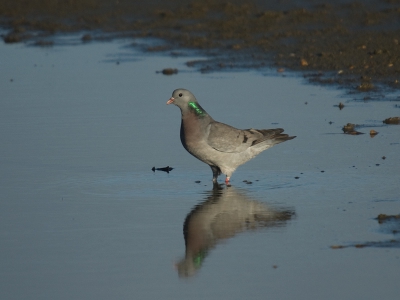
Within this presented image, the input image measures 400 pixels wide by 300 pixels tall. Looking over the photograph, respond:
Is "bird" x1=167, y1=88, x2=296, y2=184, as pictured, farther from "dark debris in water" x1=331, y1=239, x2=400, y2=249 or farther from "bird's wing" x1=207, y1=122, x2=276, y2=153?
"dark debris in water" x1=331, y1=239, x2=400, y2=249

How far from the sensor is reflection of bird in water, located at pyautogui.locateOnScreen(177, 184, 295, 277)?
693 centimetres

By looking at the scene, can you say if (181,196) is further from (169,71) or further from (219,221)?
(169,71)

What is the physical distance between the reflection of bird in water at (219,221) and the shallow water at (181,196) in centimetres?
2

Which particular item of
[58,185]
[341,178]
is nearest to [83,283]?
[58,185]

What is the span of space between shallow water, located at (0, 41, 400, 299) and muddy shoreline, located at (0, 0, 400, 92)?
1061 mm

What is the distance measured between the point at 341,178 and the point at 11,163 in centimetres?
368

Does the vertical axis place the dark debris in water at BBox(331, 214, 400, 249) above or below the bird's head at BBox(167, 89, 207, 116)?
below

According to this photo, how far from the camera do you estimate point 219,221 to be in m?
7.86

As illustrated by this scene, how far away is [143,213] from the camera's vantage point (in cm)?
812

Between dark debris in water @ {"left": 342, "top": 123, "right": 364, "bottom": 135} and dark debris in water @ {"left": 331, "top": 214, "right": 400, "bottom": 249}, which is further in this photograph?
dark debris in water @ {"left": 342, "top": 123, "right": 364, "bottom": 135}

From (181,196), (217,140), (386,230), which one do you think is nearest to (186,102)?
(217,140)

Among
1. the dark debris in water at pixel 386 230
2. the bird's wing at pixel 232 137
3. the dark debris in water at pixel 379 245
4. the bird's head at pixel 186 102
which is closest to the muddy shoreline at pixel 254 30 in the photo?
the bird's wing at pixel 232 137

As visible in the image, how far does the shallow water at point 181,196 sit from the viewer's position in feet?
20.7

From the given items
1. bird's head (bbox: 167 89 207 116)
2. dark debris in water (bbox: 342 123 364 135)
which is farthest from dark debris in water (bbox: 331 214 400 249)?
dark debris in water (bbox: 342 123 364 135)
